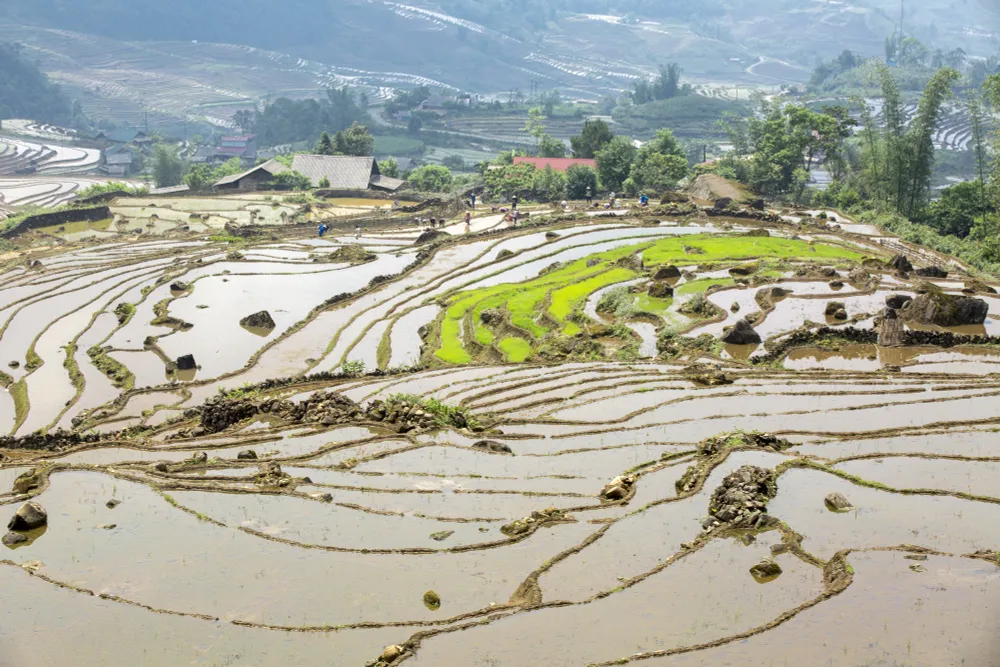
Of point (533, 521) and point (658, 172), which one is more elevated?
point (658, 172)

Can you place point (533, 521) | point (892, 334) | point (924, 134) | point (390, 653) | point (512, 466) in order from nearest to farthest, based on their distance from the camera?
point (390, 653)
point (533, 521)
point (512, 466)
point (892, 334)
point (924, 134)

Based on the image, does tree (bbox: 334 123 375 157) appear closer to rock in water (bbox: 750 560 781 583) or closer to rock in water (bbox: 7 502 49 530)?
rock in water (bbox: 7 502 49 530)

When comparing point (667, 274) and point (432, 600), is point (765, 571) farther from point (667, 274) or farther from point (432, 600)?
point (667, 274)

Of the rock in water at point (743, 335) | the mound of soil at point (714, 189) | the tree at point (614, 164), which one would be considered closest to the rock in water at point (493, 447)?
the rock in water at point (743, 335)

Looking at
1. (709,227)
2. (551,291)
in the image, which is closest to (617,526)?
(551,291)

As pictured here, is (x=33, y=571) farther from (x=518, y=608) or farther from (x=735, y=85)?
(x=735, y=85)

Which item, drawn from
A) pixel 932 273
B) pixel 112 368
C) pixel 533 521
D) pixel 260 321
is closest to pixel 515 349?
pixel 260 321
